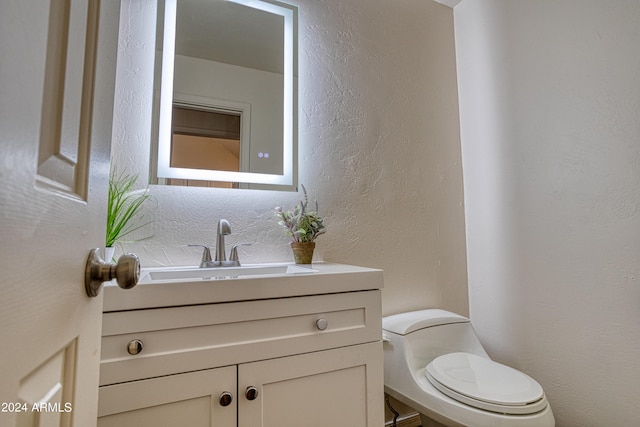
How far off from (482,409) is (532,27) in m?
1.62

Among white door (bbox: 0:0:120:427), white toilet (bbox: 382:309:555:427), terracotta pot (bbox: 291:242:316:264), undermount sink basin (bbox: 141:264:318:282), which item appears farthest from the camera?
terracotta pot (bbox: 291:242:316:264)

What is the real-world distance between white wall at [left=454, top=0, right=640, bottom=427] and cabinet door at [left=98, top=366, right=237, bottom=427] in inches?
51.9

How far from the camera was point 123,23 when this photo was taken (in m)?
1.22

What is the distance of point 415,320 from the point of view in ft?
4.60

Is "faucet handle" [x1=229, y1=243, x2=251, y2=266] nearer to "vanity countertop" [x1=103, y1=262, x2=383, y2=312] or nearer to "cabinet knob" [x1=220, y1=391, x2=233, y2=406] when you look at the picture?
"vanity countertop" [x1=103, y1=262, x2=383, y2=312]

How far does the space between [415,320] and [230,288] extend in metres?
0.91

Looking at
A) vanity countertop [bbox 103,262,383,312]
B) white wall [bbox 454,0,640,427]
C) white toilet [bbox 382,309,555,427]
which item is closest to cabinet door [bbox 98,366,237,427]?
vanity countertop [bbox 103,262,383,312]

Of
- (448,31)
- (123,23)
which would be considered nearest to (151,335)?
(123,23)

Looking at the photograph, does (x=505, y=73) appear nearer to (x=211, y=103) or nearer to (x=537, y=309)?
(x=537, y=309)

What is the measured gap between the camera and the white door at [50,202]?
255 mm

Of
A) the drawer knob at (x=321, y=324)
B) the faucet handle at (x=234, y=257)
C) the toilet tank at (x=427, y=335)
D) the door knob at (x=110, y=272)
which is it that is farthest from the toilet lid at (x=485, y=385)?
the door knob at (x=110, y=272)

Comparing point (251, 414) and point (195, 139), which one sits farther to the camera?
point (195, 139)

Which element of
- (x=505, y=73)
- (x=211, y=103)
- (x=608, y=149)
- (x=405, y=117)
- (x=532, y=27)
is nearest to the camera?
(x=608, y=149)

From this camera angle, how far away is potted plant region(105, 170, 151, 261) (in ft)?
3.56
